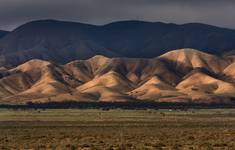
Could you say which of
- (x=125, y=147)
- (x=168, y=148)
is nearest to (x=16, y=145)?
(x=125, y=147)

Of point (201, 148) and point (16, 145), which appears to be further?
point (16, 145)

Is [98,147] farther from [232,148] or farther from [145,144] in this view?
[232,148]

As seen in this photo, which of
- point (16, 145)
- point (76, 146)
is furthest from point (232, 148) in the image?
point (16, 145)

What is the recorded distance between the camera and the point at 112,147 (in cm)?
6138

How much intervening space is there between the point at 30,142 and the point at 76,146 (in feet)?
27.9

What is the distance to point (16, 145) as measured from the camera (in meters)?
65.0

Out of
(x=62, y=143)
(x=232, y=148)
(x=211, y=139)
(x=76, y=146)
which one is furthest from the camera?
(x=211, y=139)

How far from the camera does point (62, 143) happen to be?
66.9 metres

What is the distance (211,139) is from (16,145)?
20918 millimetres

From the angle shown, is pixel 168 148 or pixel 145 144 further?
pixel 145 144

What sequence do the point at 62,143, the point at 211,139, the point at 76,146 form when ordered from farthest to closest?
the point at 211,139 < the point at 62,143 < the point at 76,146

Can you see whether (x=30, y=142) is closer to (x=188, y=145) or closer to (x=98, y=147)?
(x=98, y=147)

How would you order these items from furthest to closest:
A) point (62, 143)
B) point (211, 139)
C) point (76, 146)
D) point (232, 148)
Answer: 1. point (211, 139)
2. point (62, 143)
3. point (76, 146)
4. point (232, 148)

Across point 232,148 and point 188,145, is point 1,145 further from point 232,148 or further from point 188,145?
point 232,148
